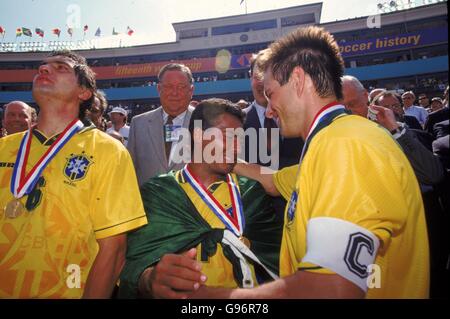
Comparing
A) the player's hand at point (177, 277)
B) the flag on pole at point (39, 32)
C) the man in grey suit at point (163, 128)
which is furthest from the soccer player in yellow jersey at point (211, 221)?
the flag on pole at point (39, 32)

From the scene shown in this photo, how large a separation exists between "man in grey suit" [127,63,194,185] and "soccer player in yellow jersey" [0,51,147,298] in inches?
59.3

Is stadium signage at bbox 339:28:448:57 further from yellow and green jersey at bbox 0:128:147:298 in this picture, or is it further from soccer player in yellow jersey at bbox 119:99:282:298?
yellow and green jersey at bbox 0:128:147:298

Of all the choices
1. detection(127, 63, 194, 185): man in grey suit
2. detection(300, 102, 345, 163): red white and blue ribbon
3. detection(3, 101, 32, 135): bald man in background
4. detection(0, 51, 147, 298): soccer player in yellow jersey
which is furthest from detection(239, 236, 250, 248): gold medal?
detection(3, 101, 32, 135): bald man in background

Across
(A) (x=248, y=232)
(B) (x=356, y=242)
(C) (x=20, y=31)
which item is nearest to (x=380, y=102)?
(A) (x=248, y=232)

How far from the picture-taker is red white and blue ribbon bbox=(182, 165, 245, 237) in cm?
202

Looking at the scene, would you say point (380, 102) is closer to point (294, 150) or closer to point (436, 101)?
point (294, 150)

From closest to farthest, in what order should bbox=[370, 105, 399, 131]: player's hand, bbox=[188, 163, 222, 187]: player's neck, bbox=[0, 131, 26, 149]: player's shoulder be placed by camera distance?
bbox=[0, 131, 26, 149]: player's shoulder < bbox=[188, 163, 222, 187]: player's neck < bbox=[370, 105, 399, 131]: player's hand

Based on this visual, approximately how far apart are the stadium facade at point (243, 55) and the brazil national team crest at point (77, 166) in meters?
30.8

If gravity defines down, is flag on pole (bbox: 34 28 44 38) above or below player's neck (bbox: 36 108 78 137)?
above

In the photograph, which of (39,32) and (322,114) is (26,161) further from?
(39,32)

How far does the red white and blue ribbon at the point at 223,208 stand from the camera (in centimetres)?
202

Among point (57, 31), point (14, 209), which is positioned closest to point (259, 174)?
point (14, 209)

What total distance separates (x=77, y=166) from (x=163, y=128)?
1892 millimetres
